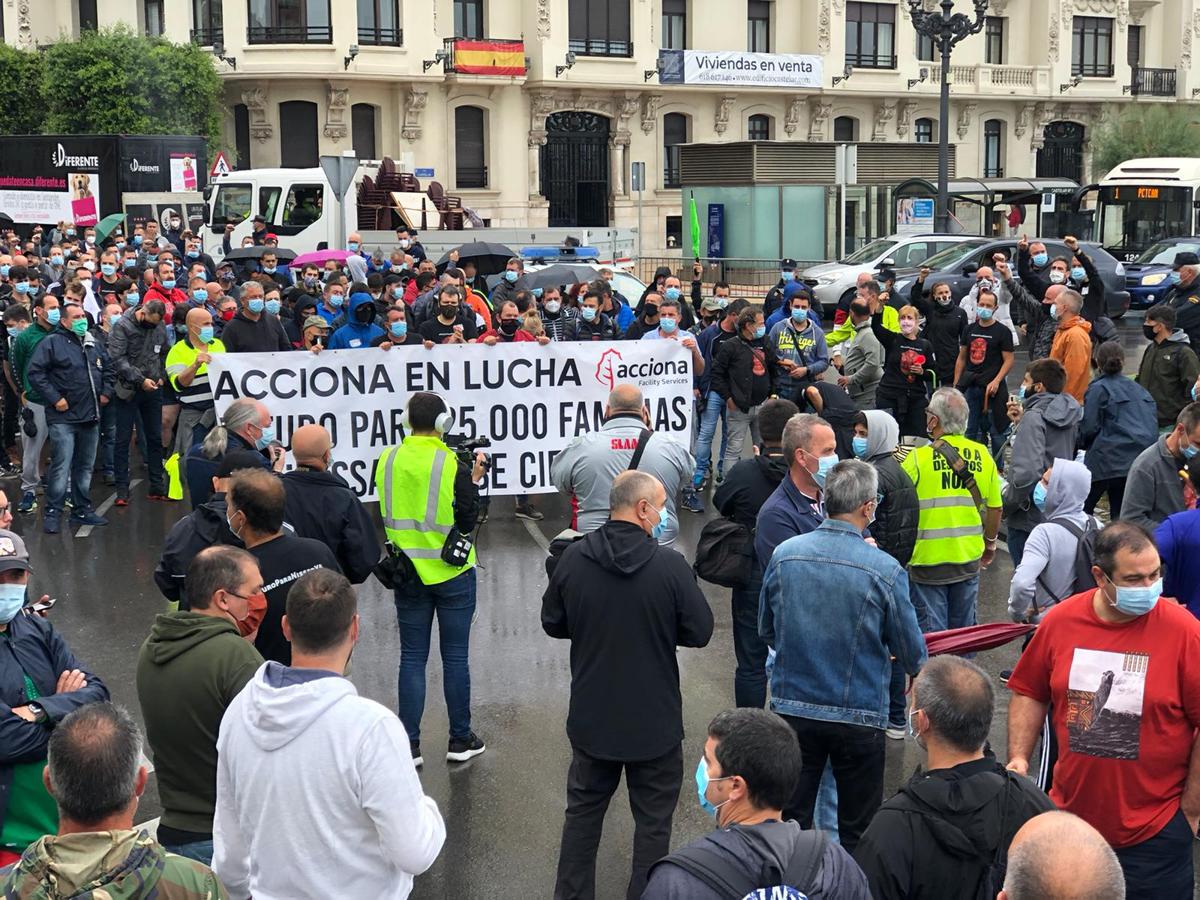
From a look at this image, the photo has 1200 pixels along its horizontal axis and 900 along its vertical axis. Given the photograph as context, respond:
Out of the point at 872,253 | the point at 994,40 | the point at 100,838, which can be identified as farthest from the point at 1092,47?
the point at 100,838

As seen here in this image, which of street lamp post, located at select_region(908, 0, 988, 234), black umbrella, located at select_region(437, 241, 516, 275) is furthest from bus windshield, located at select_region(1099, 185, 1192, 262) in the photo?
black umbrella, located at select_region(437, 241, 516, 275)

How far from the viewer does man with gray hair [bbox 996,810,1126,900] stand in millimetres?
2963

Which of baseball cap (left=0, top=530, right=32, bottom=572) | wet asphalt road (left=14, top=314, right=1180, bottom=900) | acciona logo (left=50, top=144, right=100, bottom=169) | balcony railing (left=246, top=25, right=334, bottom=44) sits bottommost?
wet asphalt road (left=14, top=314, right=1180, bottom=900)

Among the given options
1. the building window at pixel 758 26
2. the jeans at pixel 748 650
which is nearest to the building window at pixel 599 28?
the building window at pixel 758 26

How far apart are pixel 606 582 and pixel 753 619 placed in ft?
5.63

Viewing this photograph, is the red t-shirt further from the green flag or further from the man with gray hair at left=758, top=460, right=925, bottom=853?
the green flag

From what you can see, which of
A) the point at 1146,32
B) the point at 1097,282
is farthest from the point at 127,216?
the point at 1146,32

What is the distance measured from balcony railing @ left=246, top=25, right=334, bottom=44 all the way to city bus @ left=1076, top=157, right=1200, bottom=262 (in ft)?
69.2

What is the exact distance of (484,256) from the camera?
70.8ft

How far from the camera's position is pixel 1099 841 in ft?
9.99

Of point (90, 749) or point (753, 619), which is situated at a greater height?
point (90, 749)

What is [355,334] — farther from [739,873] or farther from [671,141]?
[671,141]

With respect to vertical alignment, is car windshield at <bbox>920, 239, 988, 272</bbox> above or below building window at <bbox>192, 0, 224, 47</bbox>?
below

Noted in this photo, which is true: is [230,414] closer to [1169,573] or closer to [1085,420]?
[1169,573]
